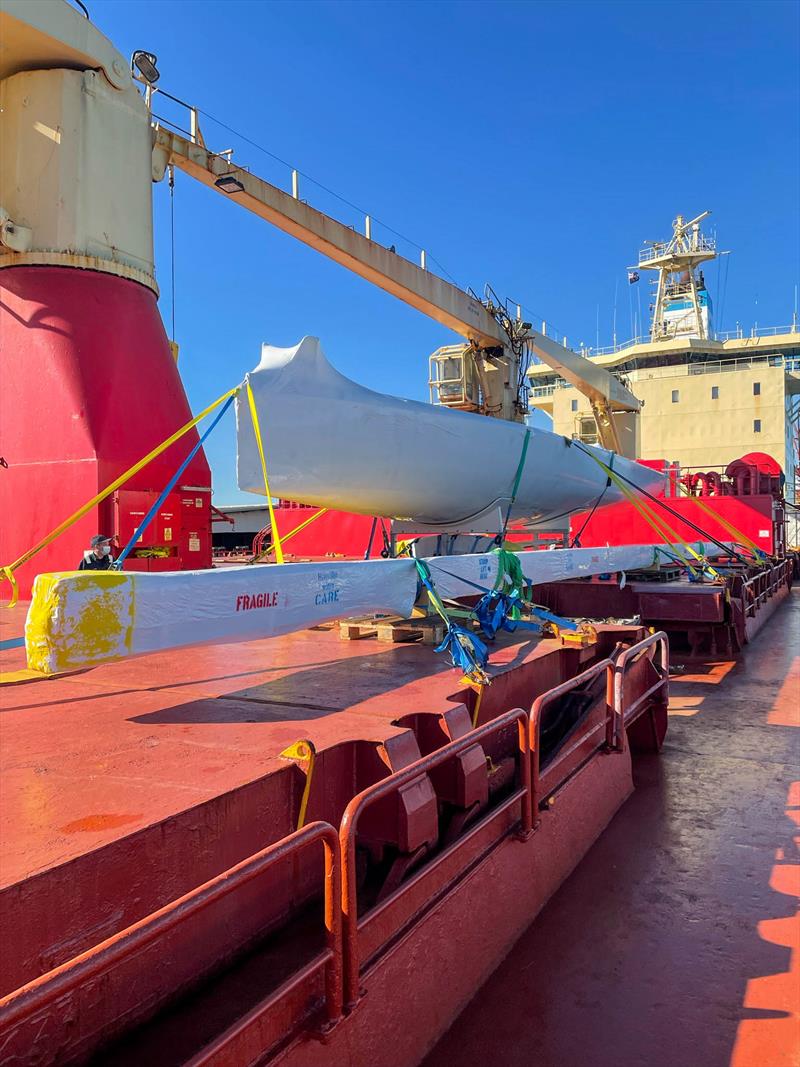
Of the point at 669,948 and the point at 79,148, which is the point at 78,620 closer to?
the point at 669,948

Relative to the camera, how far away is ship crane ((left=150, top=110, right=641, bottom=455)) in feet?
45.4

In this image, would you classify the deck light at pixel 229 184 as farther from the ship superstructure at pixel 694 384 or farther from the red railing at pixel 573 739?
the ship superstructure at pixel 694 384

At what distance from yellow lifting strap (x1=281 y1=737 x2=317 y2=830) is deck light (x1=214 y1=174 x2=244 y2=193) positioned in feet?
45.5

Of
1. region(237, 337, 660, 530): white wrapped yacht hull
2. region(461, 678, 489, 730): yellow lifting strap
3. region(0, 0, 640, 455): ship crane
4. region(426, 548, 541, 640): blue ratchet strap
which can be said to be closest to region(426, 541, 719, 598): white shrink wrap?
region(426, 548, 541, 640): blue ratchet strap

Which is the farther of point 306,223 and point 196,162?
point 306,223

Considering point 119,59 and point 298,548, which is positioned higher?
point 119,59

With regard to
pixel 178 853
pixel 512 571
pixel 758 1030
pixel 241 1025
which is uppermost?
pixel 512 571

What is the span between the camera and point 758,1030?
2.89 meters

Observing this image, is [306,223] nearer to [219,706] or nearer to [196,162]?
[196,162]

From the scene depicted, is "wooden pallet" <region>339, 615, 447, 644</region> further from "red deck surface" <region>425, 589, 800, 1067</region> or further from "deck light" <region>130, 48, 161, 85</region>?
"deck light" <region>130, 48, 161, 85</region>

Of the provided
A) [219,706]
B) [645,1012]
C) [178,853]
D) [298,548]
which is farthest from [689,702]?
[298,548]

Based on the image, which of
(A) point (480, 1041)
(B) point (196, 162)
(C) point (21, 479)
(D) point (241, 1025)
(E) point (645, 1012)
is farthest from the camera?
(B) point (196, 162)

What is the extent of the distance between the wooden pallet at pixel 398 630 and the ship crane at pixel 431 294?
10.9m

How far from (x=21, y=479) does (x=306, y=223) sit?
8.96 metres
